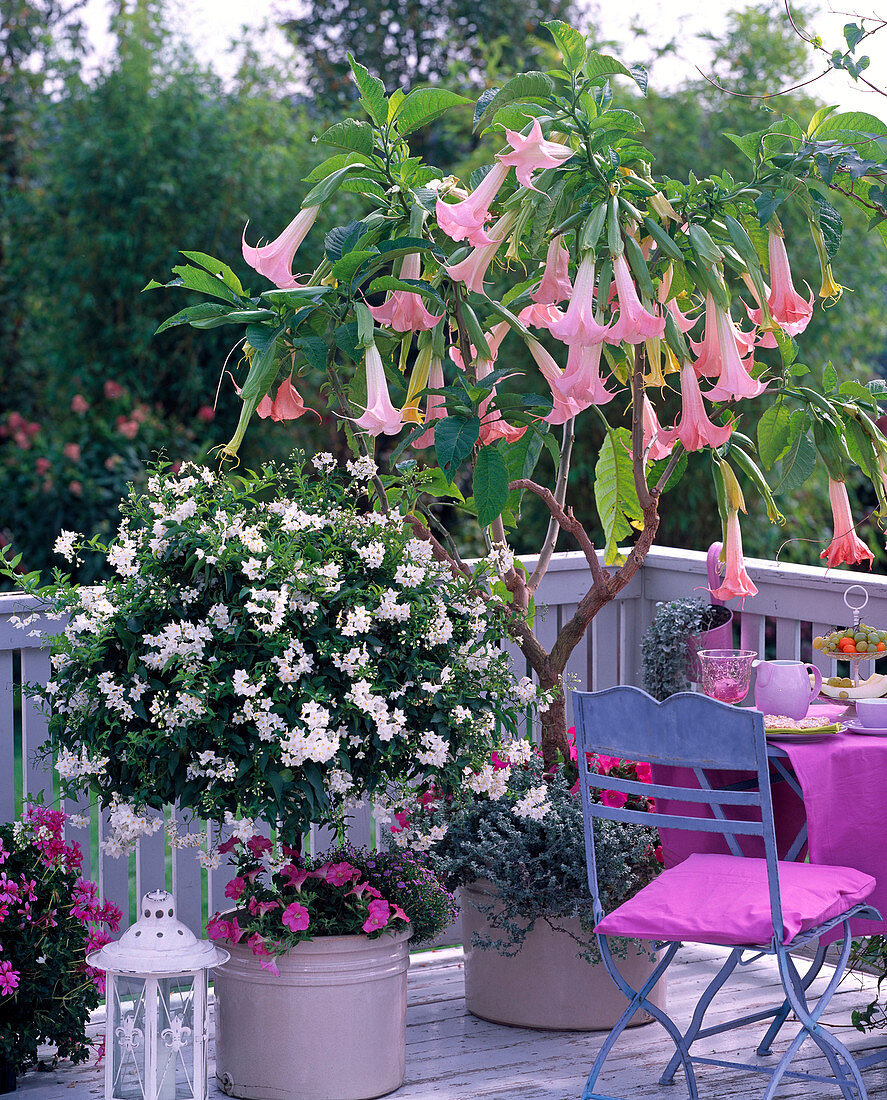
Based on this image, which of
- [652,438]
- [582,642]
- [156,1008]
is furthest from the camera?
[582,642]

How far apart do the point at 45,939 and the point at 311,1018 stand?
0.51 meters

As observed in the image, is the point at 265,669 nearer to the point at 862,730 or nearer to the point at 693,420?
the point at 693,420

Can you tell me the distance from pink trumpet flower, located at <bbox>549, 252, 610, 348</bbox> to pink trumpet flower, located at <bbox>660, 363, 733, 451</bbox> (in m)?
0.25

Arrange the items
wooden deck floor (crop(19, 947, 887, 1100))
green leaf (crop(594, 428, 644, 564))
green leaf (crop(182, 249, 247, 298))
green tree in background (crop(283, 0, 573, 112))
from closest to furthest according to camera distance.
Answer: green leaf (crop(182, 249, 247, 298))
wooden deck floor (crop(19, 947, 887, 1100))
green leaf (crop(594, 428, 644, 564))
green tree in background (crop(283, 0, 573, 112))

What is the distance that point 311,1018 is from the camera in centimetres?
250

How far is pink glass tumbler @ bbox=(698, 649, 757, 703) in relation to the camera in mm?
2758

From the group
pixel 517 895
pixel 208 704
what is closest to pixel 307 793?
pixel 208 704

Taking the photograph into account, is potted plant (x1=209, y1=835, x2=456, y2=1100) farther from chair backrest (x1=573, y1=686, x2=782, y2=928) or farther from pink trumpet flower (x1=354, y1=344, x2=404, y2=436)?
pink trumpet flower (x1=354, y1=344, x2=404, y2=436)

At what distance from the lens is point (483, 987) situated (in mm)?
2936

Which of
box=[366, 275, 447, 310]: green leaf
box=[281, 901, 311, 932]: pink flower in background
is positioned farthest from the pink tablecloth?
box=[366, 275, 447, 310]: green leaf

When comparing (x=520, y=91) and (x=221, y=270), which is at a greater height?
(x=520, y=91)

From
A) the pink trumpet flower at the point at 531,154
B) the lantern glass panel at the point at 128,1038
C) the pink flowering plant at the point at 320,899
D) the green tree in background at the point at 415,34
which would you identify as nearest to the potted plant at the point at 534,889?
the pink flowering plant at the point at 320,899

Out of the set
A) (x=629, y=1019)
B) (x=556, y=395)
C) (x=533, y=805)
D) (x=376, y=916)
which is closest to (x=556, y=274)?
(x=556, y=395)

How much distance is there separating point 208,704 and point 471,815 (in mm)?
788
